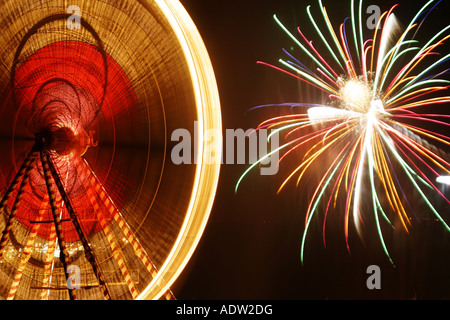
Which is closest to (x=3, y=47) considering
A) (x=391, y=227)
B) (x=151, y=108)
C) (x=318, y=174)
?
(x=151, y=108)

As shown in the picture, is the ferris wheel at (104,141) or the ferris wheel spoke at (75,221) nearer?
the ferris wheel spoke at (75,221)

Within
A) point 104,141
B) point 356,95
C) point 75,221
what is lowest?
point 75,221

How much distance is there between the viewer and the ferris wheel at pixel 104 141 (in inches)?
139

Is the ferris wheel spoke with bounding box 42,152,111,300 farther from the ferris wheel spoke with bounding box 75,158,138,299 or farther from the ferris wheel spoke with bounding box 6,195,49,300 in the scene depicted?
the ferris wheel spoke with bounding box 6,195,49,300

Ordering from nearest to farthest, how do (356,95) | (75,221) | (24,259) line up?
1. (75,221)
2. (24,259)
3. (356,95)

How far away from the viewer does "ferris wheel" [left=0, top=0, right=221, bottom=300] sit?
353 cm

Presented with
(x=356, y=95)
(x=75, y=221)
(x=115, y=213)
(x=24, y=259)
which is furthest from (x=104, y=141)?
(x=356, y=95)

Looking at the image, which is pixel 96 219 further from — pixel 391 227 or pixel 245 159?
pixel 391 227

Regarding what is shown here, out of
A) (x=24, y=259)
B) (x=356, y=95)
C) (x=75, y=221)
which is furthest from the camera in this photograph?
(x=356, y=95)

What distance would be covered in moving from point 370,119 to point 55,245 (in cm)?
529

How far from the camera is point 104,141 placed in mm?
3785

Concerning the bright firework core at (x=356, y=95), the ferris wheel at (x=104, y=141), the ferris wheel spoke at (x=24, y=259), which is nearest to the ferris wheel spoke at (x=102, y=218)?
the ferris wheel at (x=104, y=141)

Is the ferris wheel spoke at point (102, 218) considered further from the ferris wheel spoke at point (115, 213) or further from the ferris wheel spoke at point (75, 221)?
the ferris wheel spoke at point (75, 221)

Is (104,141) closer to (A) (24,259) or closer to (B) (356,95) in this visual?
(A) (24,259)
